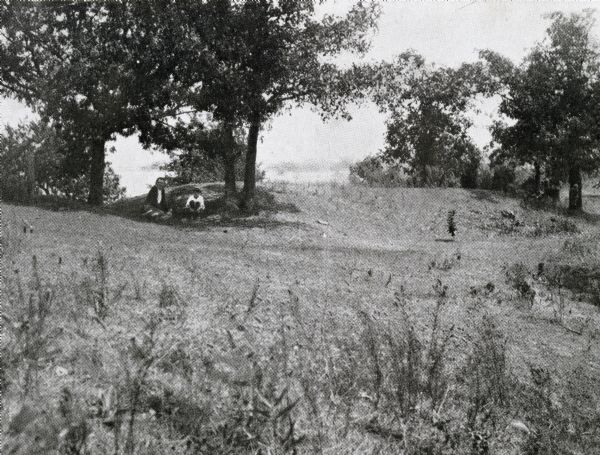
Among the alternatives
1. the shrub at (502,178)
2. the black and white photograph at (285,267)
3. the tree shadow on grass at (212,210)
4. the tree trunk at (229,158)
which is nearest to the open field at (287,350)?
the black and white photograph at (285,267)

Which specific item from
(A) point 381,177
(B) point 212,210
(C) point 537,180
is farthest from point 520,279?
(A) point 381,177

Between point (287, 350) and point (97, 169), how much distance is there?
628 inches

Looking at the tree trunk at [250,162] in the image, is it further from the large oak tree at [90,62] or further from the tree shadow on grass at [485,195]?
the tree shadow on grass at [485,195]

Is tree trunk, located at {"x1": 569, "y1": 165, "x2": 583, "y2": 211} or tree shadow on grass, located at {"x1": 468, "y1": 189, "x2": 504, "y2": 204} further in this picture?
Result: tree trunk, located at {"x1": 569, "y1": 165, "x2": 583, "y2": 211}

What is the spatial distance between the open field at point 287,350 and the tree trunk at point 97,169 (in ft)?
25.4

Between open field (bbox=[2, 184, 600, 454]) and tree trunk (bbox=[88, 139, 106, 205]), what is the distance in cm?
773

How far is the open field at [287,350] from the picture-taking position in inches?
149

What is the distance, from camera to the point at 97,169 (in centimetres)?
1945

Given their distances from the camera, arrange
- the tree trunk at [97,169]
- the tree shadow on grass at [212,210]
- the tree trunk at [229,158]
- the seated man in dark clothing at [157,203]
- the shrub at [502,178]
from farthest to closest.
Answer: the shrub at [502,178], the tree trunk at [97,169], the tree trunk at [229,158], the seated man in dark clothing at [157,203], the tree shadow on grass at [212,210]

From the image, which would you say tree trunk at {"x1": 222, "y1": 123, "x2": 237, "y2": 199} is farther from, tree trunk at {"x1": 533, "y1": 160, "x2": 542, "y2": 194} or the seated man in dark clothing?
tree trunk at {"x1": 533, "y1": 160, "x2": 542, "y2": 194}

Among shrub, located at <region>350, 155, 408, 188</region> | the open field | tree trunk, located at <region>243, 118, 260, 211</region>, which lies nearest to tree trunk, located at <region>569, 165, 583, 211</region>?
shrub, located at <region>350, 155, 408, 188</region>

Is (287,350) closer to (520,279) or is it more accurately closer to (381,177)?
(520,279)

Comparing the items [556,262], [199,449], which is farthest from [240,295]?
[556,262]

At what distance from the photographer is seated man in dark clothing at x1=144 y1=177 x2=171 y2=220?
59.0ft
